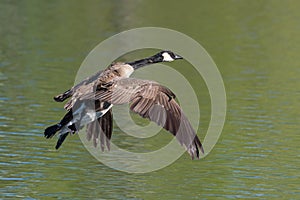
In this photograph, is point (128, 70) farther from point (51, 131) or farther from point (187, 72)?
point (187, 72)

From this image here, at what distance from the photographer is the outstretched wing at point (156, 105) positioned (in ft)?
33.3

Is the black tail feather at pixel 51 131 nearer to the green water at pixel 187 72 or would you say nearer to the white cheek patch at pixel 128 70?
the green water at pixel 187 72

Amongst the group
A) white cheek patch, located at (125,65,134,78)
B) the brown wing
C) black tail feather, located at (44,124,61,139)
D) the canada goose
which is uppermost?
white cheek patch, located at (125,65,134,78)

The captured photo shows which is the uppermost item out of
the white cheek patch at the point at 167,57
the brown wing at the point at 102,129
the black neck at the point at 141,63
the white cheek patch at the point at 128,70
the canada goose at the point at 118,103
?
the white cheek patch at the point at 167,57

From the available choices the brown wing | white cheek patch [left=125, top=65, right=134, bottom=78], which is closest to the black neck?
white cheek patch [left=125, top=65, right=134, bottom=78]

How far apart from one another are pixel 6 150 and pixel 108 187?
2.62 m

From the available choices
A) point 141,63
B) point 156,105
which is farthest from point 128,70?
point 156,105

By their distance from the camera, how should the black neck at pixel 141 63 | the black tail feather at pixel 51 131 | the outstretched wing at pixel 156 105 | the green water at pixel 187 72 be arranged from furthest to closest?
the black neck at pixel 141 63 → the green water at pixel 187 72 → the black tail feather at pixel 51 131 → the outstretched wing at pixel 156 105

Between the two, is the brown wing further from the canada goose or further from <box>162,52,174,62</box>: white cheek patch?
<box>162,52,174,62</box>: white cheek patch

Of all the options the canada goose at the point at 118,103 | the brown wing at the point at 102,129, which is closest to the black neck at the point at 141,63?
the canada goose at the point at 118,103

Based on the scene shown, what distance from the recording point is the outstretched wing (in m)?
10.2

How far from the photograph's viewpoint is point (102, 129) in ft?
41.5

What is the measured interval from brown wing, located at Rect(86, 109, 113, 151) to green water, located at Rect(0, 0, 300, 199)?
0.48 meters

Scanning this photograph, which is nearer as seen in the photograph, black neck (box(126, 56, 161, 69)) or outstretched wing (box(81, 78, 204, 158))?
outstretched wing (box(81, 78, 204, 158))
